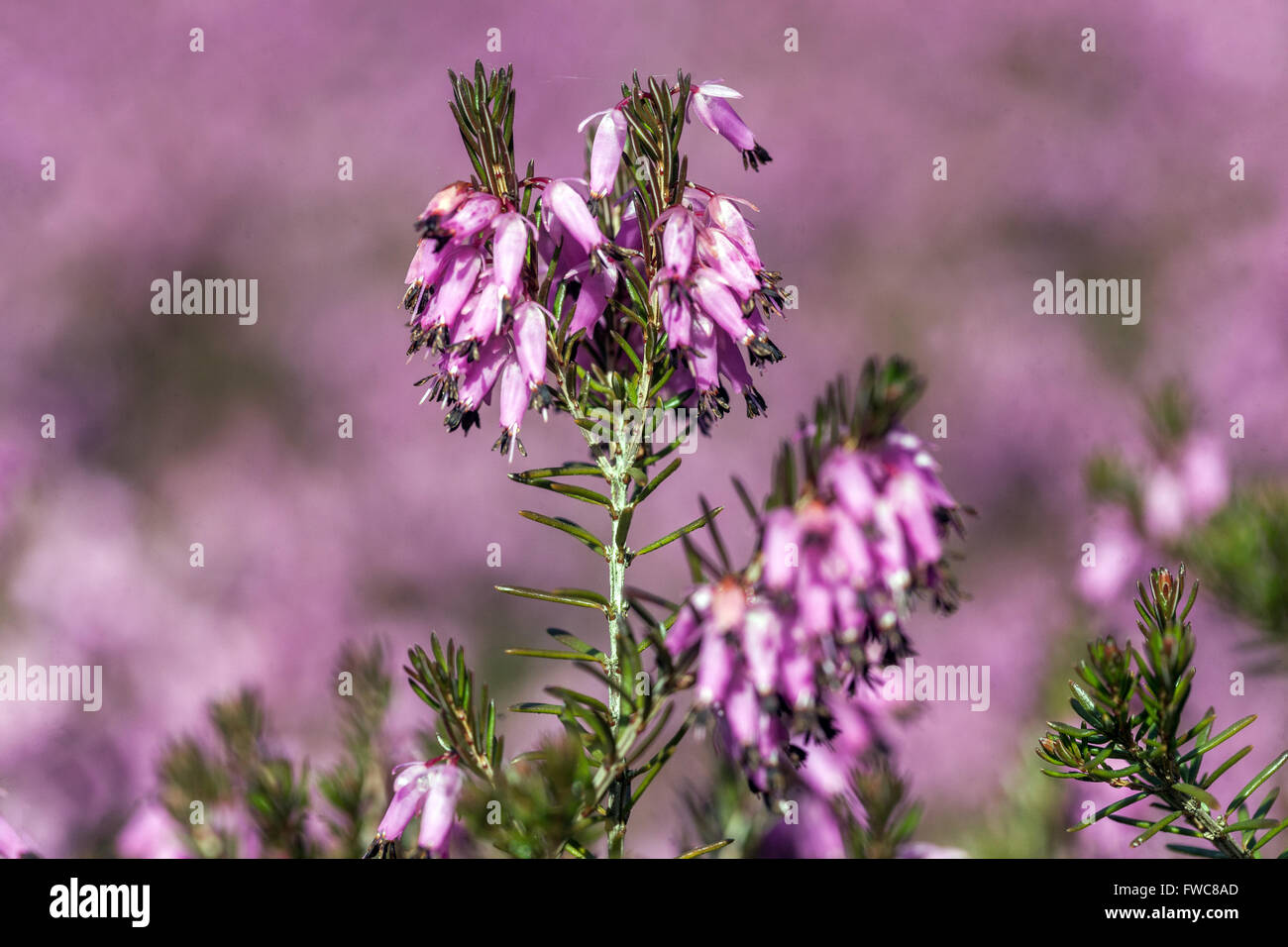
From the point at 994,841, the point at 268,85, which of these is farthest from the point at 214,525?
the point at 994,841

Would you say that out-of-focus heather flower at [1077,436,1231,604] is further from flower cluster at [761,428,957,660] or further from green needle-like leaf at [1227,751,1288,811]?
flower cluster at [761,428,957,660]

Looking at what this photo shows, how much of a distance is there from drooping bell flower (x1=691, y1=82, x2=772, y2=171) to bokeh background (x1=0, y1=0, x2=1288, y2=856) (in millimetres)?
3030

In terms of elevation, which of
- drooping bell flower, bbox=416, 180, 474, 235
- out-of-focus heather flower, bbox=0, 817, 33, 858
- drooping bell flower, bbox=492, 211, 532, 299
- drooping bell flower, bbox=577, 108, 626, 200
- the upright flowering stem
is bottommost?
out-of-focus heather flower, bbox=0, 817, 33, 858

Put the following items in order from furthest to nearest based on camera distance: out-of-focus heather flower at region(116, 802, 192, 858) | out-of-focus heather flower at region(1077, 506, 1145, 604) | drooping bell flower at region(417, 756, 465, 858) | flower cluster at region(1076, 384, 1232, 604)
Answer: out-of-focus heather flower at region(1077, 506, 1145, 604)
flower cluster at region(1076, 384, 1232, 604)
out-of-focus heather flower at region(116, 802, 192, 858)
drooping bell flower at region(417, 756, 465, 858)

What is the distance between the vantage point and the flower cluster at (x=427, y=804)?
808 millimetres

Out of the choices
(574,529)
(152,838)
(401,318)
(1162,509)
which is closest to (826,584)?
(574,529)

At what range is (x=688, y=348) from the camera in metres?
0.82

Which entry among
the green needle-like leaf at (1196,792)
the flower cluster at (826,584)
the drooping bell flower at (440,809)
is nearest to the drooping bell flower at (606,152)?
the flower cluster at (826,584)

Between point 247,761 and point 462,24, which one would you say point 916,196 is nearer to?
point 462,24

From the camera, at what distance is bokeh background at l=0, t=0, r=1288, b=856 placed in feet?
13.9

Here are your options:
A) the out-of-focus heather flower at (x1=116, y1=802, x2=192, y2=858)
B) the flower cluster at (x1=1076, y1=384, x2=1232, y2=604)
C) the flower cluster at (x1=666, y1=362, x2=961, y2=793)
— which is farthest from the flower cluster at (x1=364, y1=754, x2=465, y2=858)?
the flower cluster at (x1=1076, y1=384, x2=1232, y2=604)

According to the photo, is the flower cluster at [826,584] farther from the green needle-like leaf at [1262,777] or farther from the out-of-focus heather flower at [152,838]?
the out-of-focus heather flower at [152,838]

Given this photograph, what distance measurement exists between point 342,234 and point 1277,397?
5436mm

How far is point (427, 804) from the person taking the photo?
2.68 feet
